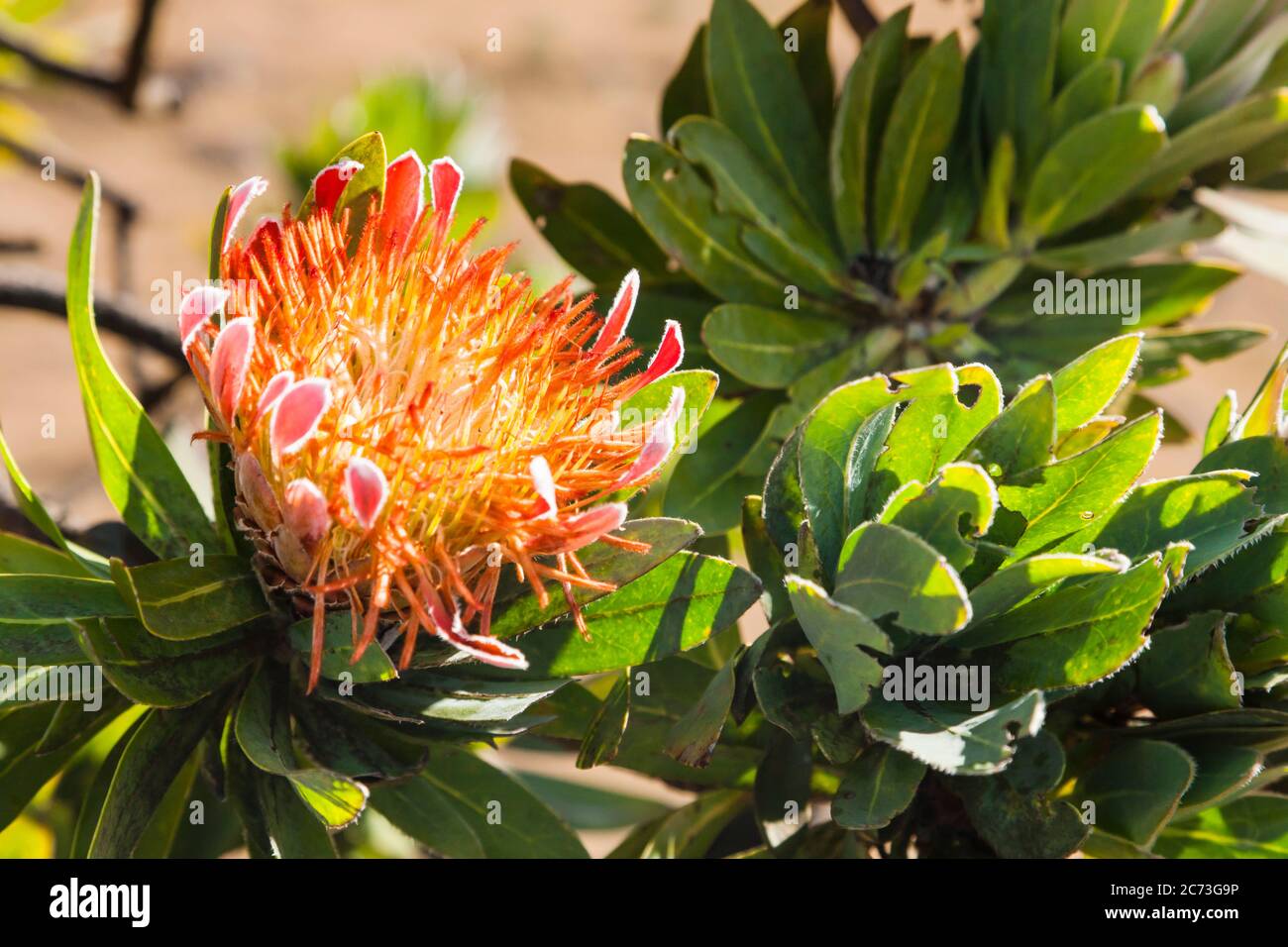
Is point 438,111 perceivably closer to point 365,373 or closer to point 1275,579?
point 365,373

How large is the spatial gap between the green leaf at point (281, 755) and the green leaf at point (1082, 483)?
1.46 feet

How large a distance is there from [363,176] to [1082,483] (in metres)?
0.55

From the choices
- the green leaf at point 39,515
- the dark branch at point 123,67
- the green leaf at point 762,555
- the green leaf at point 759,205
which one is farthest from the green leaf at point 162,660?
the dark branch at point 123,67

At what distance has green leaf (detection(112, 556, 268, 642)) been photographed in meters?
0.80

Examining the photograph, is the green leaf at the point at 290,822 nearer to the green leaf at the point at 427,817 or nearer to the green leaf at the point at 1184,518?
the green leaf at the point at 427,817

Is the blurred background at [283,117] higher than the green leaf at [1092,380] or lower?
higher

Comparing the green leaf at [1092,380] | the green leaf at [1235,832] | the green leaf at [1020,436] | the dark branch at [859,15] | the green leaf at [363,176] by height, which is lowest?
the green leaf at [1235,832]

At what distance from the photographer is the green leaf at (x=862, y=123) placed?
3.86 ft

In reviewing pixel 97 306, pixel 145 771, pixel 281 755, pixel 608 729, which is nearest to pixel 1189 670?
pixel 608 729

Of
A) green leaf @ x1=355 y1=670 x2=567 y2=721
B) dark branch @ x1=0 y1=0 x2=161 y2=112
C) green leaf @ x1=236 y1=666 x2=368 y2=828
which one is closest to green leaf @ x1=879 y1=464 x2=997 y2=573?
green leaf @ x1=355 y1=670 x2=567 y2=721

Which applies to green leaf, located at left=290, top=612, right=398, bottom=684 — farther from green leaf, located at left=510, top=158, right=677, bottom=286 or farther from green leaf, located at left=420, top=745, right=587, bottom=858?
green leaf, located at left=510, top=158, right=677, bottom=286

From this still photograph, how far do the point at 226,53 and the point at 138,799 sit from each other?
548 cm

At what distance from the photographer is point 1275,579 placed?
0.89 meters

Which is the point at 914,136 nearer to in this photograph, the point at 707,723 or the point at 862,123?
the point at 862,123
